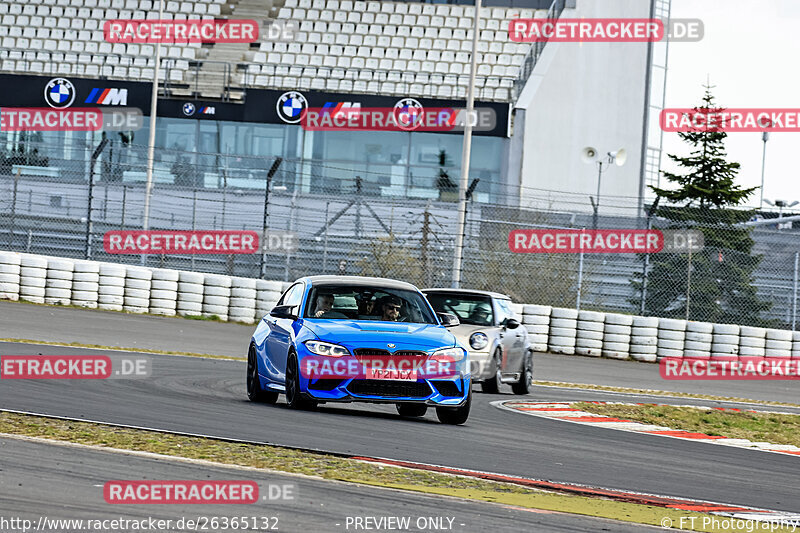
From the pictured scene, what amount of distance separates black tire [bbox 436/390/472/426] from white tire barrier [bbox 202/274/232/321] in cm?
1267

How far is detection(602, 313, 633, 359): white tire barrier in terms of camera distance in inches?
945

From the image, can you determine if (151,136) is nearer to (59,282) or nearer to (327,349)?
(59,282)

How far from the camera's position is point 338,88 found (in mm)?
35500

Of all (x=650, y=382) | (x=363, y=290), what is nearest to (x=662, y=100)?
(x=650, y=382)

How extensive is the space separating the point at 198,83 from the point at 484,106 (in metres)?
8.43

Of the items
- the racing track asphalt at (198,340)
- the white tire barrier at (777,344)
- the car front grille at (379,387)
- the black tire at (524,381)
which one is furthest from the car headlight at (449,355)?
the white tire barrier at (777,344)

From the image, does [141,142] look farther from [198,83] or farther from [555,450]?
[555,450]
